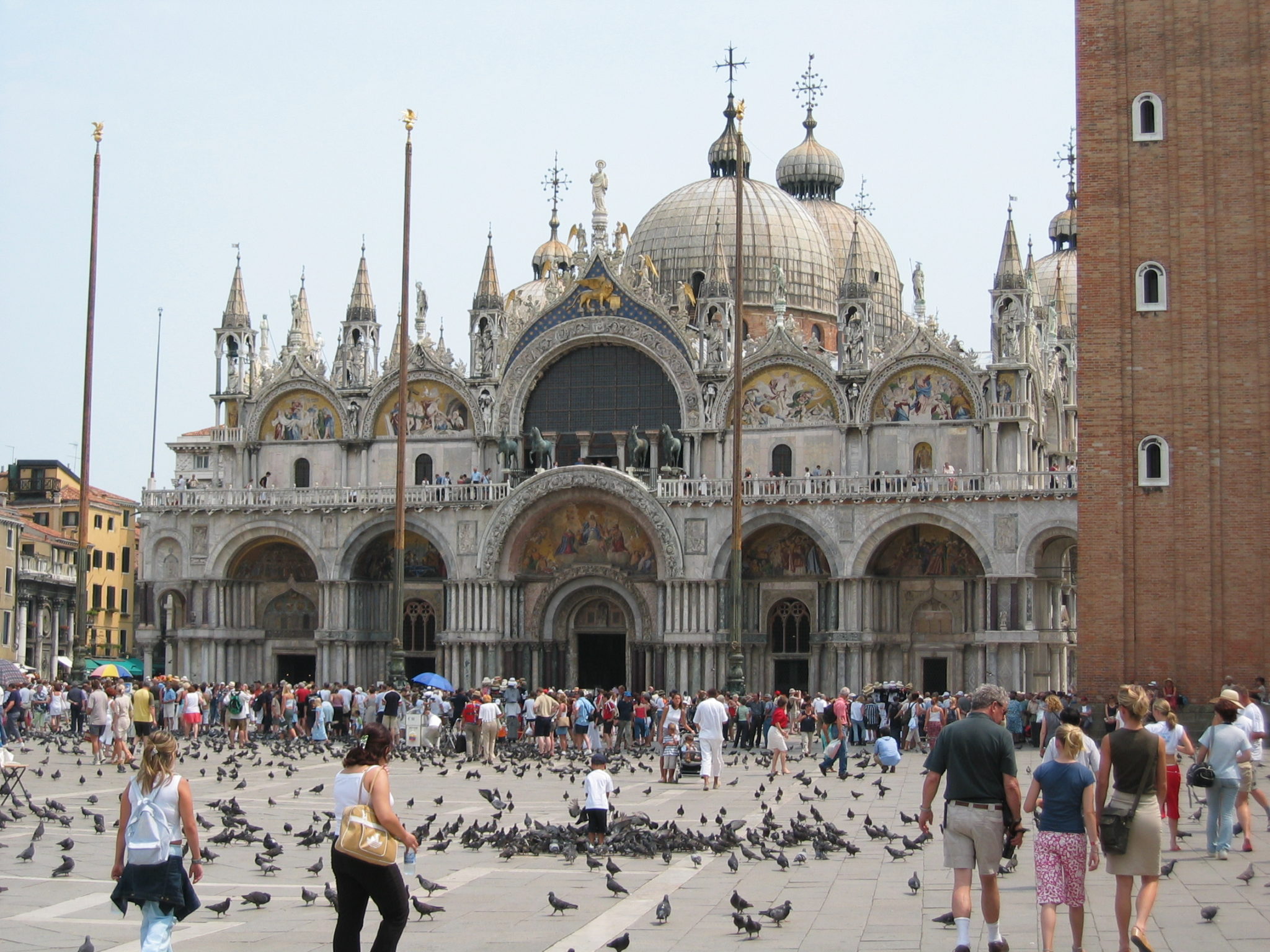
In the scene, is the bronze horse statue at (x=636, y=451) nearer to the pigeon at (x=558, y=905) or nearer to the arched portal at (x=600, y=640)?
the arched portal at (x=600, y=640)

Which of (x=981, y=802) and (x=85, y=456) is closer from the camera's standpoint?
(x=981, y=802)

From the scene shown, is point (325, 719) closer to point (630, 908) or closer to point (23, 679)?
point (23, 679)

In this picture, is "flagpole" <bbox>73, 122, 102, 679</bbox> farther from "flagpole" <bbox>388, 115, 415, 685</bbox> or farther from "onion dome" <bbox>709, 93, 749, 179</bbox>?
"onion dome" <bbox>709, 93, 749, 179</bbox>

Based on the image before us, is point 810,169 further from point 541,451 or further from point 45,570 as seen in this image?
point 45,570

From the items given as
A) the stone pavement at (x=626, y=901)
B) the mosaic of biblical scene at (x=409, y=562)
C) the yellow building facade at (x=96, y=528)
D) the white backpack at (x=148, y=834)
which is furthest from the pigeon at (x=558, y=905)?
the yellow building facade at (x=96, y=528)

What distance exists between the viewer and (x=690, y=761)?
30.2 metres

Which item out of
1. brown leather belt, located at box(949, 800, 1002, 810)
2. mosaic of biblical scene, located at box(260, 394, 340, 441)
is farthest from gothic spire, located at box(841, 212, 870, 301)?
brown leather belt, located at box(949, 800, 1002, 810)

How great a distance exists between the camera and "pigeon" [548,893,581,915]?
49.5 feet

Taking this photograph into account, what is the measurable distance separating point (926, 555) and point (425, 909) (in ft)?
118

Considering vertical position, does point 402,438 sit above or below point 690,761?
above

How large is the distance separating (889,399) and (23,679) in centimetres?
2395

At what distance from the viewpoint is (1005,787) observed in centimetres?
1275

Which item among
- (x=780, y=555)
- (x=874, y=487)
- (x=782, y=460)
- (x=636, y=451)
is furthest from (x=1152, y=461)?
(x=636, y=451)

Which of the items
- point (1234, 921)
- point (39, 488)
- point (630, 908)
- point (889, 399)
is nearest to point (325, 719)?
point (889, 399)
